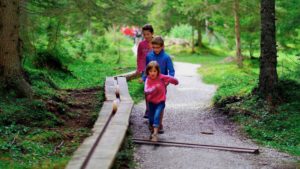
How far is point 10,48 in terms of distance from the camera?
28.6ft

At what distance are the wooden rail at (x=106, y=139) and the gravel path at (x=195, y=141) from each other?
520 mm

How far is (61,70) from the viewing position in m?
18.4

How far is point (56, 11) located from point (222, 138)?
7004 mm

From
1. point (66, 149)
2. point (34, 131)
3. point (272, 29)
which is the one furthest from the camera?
point (272, 29)

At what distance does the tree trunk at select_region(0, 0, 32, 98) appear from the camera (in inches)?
340

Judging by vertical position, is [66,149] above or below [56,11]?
below

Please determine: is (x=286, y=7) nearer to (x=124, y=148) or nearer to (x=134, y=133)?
(x=134, y=133)

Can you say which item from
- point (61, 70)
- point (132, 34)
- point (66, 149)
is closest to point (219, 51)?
point (132, 34)

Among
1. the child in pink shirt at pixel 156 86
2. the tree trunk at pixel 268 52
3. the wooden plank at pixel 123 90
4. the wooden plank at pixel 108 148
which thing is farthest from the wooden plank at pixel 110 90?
the tree trunk at pixel 268 52

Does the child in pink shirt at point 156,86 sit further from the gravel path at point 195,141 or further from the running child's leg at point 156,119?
the gravel path at point 195,141

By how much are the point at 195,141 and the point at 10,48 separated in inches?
149

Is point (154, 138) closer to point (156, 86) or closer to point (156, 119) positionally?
point (156, 119)

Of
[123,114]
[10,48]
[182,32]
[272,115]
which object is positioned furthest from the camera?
[182,32]

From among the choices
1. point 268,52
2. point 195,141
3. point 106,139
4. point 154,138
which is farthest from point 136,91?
point 106,139
